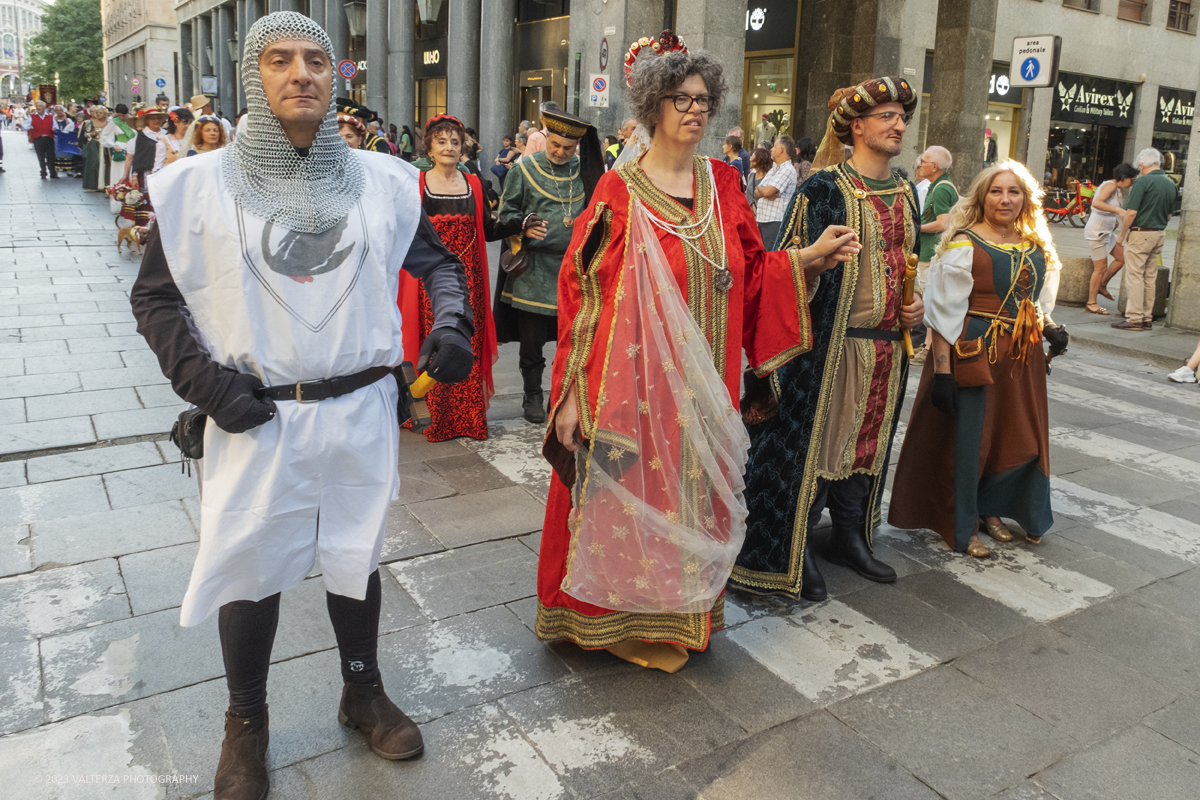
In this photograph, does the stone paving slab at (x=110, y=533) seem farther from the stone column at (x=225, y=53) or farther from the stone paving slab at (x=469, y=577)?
the stone column at (x=225, y=53)

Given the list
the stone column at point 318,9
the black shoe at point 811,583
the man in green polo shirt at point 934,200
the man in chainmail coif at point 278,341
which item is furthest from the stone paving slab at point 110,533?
the stone column at point 318,9

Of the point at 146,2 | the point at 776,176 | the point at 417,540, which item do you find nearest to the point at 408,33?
the point at 776,176

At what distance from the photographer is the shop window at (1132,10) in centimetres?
2517

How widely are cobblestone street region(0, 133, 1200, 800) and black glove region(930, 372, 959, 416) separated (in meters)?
0.70

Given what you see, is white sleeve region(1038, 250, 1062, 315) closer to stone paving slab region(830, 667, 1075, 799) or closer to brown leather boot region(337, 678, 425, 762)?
stone paving slab region(830, 667, 1075, 799)

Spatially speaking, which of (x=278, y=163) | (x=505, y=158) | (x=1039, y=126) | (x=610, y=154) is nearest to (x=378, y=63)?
(x=505, y=158)

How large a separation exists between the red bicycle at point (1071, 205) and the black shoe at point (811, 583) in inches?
826

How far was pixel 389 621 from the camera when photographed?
137 inches

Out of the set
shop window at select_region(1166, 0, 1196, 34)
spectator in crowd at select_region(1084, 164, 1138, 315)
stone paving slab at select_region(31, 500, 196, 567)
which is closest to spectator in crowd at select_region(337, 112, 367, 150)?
stone paving slab at select_region(31, 500, 196, 567)

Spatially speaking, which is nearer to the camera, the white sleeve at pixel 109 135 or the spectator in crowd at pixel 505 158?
the spectator in crowd at pixel 505 158

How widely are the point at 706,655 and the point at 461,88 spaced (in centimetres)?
1964

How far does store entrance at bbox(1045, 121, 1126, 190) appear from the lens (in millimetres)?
25375

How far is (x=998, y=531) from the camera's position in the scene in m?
4.54

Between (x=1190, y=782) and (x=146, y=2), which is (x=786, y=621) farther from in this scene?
(x=146, y=2)
